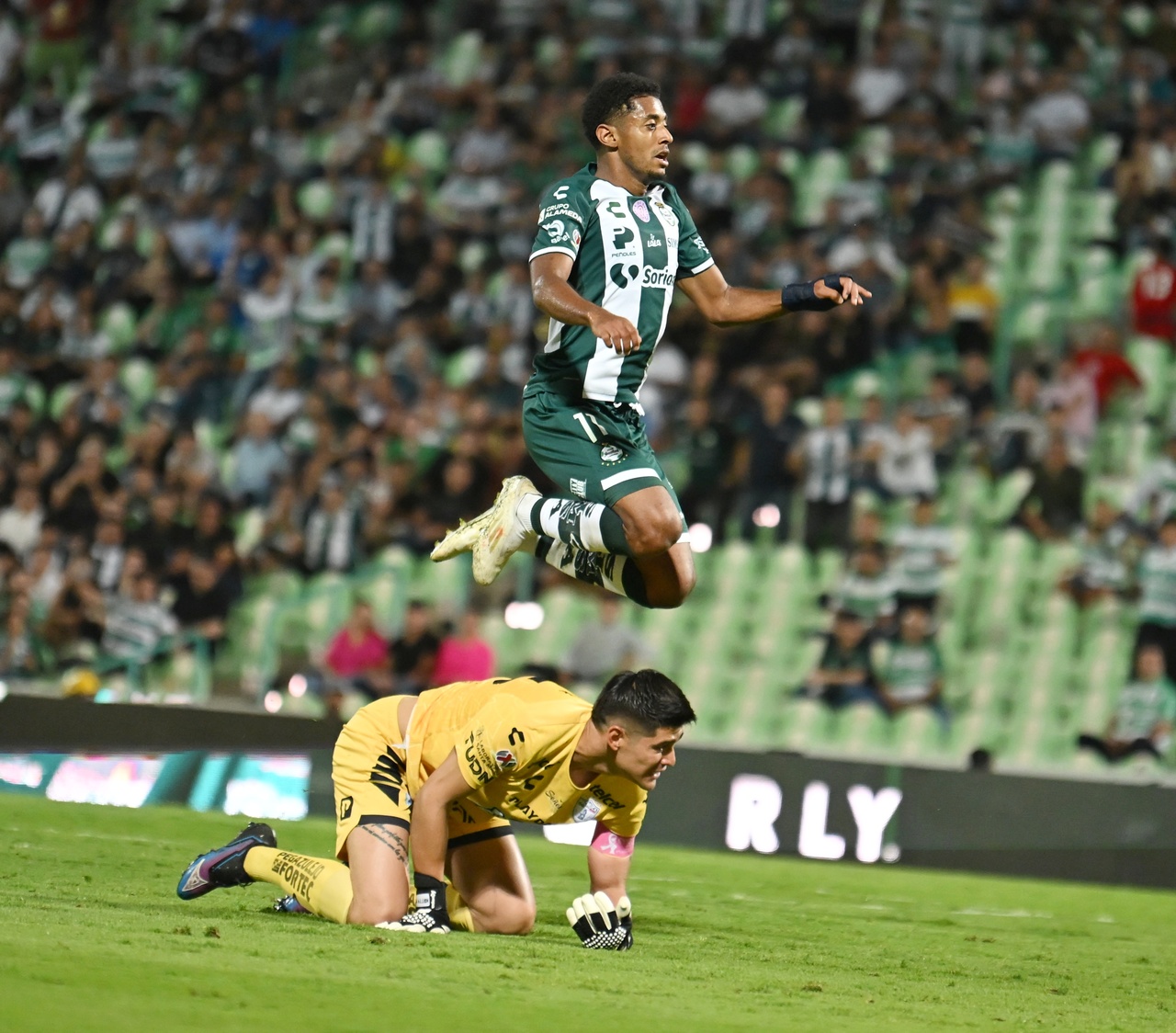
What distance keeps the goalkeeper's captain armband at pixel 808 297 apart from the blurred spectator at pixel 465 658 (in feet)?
17.5

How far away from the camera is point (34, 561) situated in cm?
1437

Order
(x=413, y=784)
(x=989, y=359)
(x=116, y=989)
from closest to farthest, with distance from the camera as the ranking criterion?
(x=116, y=989) → (x=413, y=784) → (x=989, y=359)

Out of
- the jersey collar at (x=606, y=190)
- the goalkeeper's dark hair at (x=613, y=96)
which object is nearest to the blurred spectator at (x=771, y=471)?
the jersey collar at (x=606, y=190)

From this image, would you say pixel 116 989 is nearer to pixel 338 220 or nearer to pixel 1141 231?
pixel 1141 231

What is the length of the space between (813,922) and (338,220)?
10.2m

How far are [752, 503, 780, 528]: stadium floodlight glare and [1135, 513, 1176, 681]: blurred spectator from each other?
245 cm

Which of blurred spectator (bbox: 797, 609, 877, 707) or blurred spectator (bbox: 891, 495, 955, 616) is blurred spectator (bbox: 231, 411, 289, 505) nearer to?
blurred spectator (bbox: 797, 609, 877, 707)

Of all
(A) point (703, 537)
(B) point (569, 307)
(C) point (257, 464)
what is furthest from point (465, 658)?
(B) point (569, 307)

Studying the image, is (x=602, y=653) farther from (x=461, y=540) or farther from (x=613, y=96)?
(x=613, y=96)

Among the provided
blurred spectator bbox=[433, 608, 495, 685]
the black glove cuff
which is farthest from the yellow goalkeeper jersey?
blurred spectator bbox=[433, 608, 495, 685]

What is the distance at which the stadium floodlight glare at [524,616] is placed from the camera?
41.2ft

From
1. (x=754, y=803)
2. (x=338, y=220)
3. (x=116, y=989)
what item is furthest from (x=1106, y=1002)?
(x=338, y=220)

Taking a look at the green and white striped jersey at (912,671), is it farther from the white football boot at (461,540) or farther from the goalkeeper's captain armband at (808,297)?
the goalkeeper's captain armband at (808,297)

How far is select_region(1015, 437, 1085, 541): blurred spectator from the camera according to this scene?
12.2m
